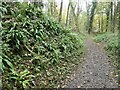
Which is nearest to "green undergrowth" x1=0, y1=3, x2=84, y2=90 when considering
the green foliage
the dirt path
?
the dirt path

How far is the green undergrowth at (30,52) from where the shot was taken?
24.4 ft

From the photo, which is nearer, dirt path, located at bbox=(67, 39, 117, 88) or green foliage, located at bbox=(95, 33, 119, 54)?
dirt path, located at bbox=(67, 39, 117, 88)

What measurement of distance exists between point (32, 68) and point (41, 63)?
621 millimetres

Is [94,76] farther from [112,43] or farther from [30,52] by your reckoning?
[112,43]

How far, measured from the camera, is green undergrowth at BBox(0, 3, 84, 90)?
24.4 ft

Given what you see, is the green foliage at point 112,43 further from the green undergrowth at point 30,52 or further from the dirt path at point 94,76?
the green undergrowth at point 30,52

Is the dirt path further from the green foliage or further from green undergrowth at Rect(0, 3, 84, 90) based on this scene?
the green foliage

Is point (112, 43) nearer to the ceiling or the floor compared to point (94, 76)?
nearer to the ceiling

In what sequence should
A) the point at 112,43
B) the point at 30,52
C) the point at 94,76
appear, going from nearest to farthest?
the point at 94,76
the point at 30,52
the point at 112,43

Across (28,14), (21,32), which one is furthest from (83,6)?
(21,32)

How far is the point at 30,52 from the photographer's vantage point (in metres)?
9.33

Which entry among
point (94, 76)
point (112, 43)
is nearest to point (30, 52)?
point (94, 76)

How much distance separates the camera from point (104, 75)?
9258 mm

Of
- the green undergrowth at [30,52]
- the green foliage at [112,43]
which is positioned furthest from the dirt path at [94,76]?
the green foliage at [112,43]
